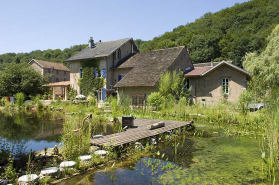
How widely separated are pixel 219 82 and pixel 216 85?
0.39 metres

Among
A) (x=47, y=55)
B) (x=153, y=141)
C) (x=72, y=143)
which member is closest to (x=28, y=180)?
(x=72, y=143)

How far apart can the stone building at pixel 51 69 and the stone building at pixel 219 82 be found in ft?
113

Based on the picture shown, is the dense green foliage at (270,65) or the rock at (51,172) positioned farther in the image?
the dense green foliage at (270,65)

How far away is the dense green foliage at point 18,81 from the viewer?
32.5 m

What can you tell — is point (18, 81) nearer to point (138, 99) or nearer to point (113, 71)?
point (113, 71)

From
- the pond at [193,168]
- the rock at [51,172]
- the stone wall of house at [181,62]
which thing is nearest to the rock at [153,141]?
the pond at [193,168]

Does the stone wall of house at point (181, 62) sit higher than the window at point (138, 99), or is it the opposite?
the stone wall of house at point (181, 62)

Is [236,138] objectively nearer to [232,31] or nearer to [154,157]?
[154,157]

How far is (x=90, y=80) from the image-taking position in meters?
27.0

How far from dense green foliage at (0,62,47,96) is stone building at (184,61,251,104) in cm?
2378

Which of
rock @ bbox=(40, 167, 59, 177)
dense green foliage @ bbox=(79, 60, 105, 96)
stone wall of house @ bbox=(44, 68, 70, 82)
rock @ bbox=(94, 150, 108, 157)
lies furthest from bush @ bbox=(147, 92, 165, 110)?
stone wall of house @ bbox=(44, 68, 70, 82)

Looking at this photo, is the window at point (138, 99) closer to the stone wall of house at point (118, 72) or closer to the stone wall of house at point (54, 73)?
the stone wall of house at point (118, 72)

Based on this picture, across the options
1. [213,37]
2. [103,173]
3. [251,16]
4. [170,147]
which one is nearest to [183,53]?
[170,147]

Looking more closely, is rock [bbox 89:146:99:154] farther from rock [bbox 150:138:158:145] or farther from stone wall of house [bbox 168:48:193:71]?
stone wall of house [bbox 168:48:193:71]
